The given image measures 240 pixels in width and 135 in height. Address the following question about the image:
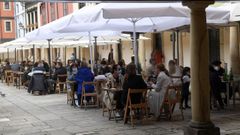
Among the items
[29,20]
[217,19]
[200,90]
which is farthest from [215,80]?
[29,20]

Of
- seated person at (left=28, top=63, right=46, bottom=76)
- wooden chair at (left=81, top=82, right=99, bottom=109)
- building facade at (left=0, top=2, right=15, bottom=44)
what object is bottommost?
wooden chair at (left=81, top=82, right=99, bottom=109)

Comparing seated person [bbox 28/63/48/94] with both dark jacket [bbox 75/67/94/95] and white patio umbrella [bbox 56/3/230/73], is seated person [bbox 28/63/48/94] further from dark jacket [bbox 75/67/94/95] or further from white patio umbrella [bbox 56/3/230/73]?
dark jacket [bbox 75/67/94/95]

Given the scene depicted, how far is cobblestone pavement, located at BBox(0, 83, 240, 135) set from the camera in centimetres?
830

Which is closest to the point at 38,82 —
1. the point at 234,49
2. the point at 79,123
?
the point at 234,49

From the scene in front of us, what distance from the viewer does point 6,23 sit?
67.4m

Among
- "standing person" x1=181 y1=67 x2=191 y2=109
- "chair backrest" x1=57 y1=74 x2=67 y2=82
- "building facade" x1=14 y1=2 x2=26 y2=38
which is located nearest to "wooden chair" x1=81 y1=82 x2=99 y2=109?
"standing person" x1=181 y1=67 x2=191 y2=109

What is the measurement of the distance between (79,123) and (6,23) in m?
61.0

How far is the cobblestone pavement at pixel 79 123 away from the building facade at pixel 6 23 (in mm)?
56811

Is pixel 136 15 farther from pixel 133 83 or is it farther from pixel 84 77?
pixel 84 77

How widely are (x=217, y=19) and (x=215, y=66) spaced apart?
1.25 m

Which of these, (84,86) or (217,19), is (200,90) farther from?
(84,86)

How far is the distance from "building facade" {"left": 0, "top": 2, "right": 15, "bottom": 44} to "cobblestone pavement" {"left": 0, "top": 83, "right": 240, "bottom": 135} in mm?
56811

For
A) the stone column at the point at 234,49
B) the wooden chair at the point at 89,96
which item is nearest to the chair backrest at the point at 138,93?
the wooden chair at the point at 89,96

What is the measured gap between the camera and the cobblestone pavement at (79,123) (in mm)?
8297
